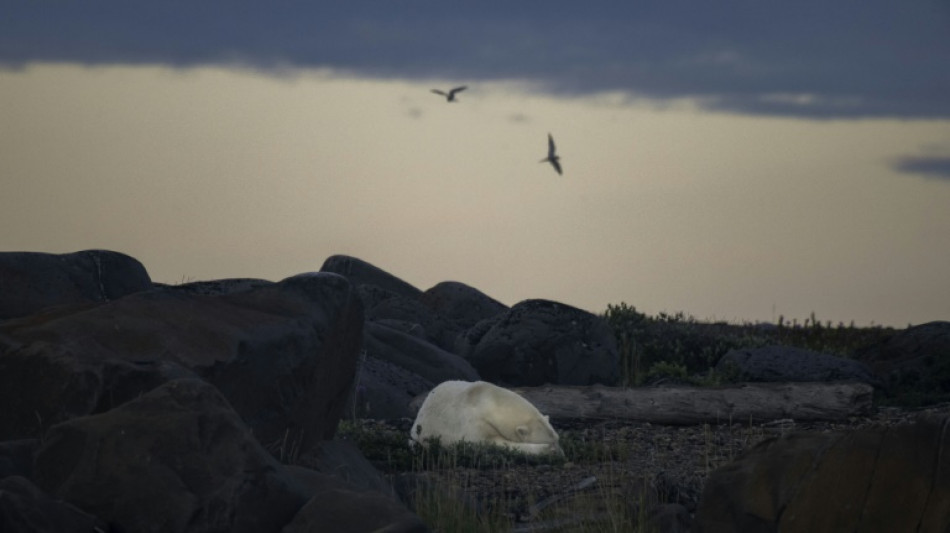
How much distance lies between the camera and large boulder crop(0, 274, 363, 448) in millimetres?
9547

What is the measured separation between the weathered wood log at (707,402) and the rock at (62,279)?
6234 mm

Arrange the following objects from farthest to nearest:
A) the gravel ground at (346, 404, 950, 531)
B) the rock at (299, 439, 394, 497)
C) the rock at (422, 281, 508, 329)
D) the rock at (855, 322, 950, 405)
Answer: the rock at (422, 281, 508, 329), the rock at (855, 322, 950, 405), the rock at (299, 439, 394, 497), the gravel ground at (346, 404, 950, 531)

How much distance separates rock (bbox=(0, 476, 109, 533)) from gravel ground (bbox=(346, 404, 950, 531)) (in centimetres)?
383

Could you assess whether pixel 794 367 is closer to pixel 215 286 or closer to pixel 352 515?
pixel 215 286

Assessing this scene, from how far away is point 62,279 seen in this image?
727 inches

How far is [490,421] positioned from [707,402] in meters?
5.78

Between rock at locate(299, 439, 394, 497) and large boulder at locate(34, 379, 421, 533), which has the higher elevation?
large boulder at locate(34, 379, 421, 533)

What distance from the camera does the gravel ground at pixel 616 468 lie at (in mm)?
10711

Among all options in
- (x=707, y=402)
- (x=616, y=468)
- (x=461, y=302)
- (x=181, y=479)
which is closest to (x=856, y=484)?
(x=181, y=479)

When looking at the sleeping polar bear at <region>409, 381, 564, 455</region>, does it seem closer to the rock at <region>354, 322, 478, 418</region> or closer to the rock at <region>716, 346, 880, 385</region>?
the rock at <region>354, 322, 478, 418</region>

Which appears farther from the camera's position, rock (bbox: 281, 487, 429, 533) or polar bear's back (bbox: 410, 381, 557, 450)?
polar bear's back (bbox: 410, 381, 557, 450)

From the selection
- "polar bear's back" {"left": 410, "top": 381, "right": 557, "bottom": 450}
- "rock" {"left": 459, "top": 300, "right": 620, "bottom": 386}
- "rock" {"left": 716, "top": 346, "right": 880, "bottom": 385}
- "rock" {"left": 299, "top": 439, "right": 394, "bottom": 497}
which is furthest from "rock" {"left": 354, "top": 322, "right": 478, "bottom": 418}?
"rock" {"left": 299, "top": 439, "right": 394, "bottom": 497}

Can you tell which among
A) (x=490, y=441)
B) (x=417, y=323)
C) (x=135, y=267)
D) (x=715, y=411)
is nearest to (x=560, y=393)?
(x=715, y=411)

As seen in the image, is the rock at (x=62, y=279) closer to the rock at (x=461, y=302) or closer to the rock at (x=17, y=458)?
the rock at (x=17, y=458)
